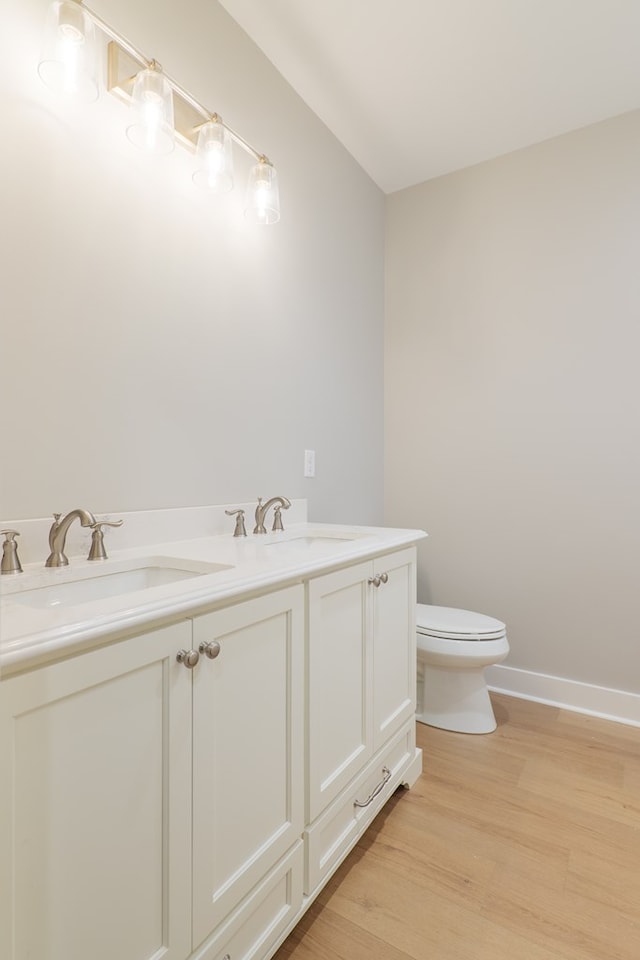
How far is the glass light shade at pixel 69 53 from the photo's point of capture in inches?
39.8

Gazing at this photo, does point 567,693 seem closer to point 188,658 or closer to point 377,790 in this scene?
point 377,790

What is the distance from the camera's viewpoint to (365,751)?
127 centimetres

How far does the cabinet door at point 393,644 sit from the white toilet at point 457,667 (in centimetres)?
34

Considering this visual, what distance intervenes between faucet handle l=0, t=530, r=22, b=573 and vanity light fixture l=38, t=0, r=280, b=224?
99cm

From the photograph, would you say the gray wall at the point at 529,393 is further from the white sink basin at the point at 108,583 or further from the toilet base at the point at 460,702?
the white sink basin at the point at 108,583

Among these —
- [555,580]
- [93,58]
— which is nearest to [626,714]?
[555,580]

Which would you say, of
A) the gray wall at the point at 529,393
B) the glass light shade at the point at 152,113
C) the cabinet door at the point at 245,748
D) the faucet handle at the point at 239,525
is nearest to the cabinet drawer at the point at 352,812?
the cabinet door at the point at 245,748

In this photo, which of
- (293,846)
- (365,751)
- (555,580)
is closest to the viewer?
(293,846)

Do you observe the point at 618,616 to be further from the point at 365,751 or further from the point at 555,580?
the point at 365,751

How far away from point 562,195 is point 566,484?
1.30 meters

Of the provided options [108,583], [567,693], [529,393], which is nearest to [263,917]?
[108,583]

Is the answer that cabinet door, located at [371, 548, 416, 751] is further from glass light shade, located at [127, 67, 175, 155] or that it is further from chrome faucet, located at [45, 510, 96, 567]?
glass light shade, located at [127, 67, 175, 155]

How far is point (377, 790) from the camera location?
4.37ft

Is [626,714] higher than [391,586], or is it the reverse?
[391,586]
